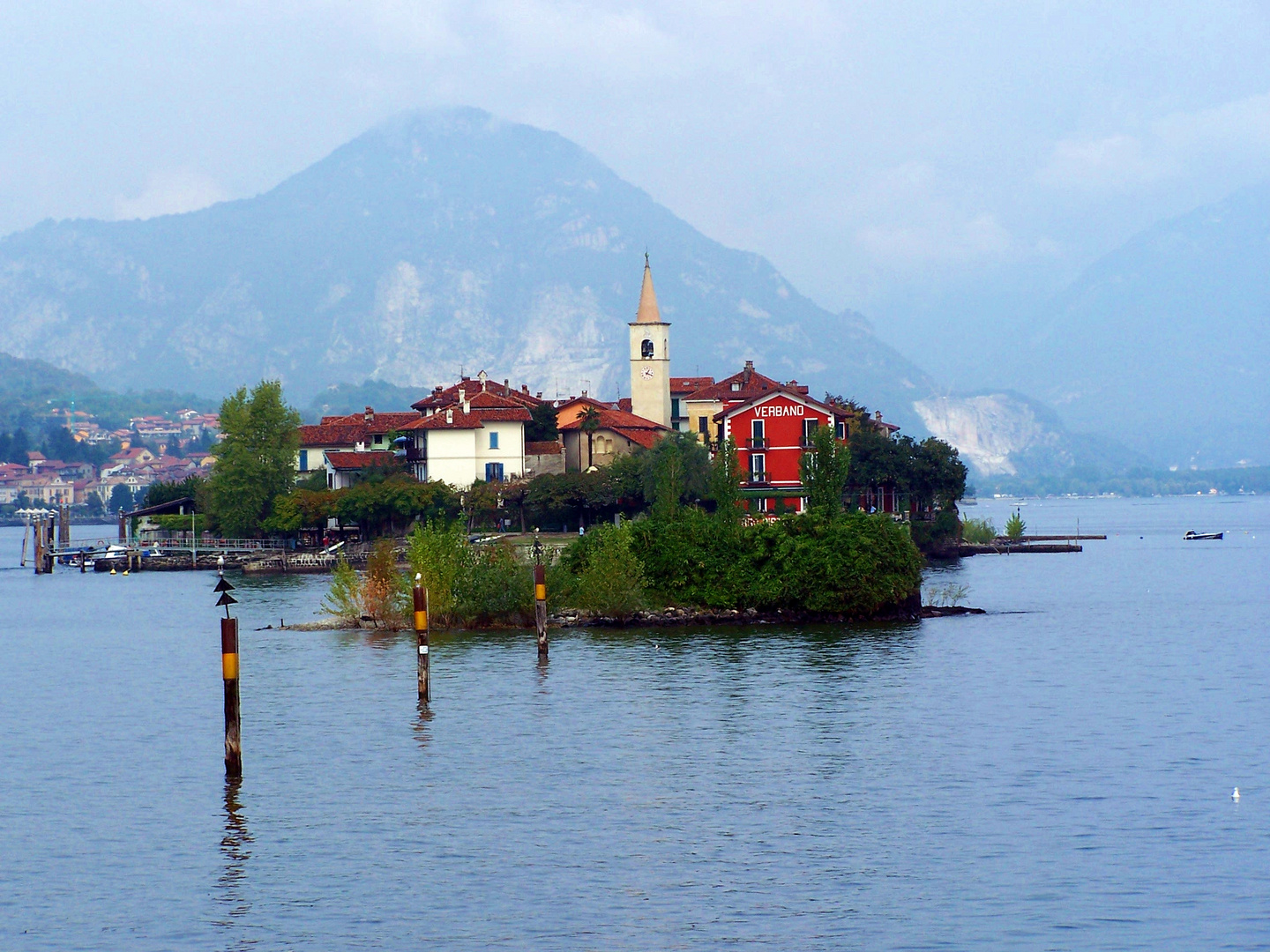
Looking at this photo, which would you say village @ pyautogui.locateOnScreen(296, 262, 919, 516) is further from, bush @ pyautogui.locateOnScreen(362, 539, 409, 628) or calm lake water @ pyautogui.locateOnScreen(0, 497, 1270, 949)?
calm lake water @ pyautogui.locateOnScreen(0, 497, 1270, 949)

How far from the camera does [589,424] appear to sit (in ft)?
383

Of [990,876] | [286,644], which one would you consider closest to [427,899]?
[990,876]

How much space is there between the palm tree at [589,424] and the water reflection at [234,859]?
87.9m

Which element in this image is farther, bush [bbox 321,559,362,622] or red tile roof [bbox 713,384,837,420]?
red tile roof [bbox 713,384,837,420]

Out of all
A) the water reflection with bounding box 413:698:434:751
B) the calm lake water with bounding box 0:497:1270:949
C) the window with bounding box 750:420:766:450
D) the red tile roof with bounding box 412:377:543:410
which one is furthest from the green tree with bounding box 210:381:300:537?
the water reflection with bounding box 413:698:434:751

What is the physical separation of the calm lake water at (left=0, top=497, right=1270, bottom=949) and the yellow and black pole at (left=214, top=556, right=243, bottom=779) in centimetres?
44

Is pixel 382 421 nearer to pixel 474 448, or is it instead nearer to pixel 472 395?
pixel 472 395

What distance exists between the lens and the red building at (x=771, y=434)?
106 metres

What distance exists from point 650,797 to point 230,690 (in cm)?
750

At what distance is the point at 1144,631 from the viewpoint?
191 feet

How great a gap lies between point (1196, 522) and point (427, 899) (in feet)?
620

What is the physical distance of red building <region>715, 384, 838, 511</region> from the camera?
106438 millimetres

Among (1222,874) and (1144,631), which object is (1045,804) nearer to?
(1222,874)

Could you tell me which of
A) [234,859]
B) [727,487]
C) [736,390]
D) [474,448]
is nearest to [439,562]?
[727,487]
